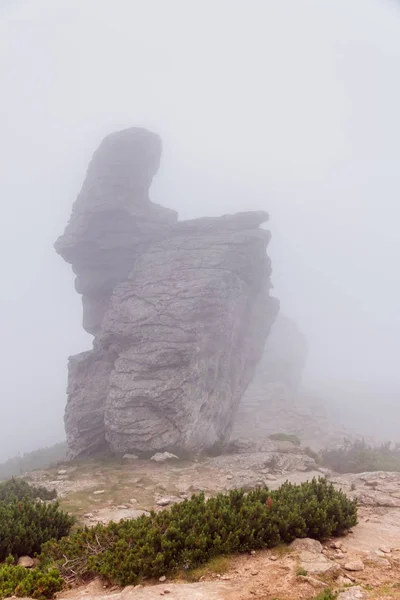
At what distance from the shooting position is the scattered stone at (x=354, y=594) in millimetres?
5838

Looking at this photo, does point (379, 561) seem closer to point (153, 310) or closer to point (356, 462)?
point (356, 462)

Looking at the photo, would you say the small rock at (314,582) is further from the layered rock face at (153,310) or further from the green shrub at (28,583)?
the layered rock face at (153,310)

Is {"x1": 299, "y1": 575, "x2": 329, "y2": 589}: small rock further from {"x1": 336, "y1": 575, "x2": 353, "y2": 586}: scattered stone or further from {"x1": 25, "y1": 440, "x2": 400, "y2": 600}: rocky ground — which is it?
{"x1": 336, "y1": 575, "x2": 353, "y2": 586}: scattered stone

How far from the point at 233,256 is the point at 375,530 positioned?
1163 inches

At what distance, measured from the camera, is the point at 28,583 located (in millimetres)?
6855

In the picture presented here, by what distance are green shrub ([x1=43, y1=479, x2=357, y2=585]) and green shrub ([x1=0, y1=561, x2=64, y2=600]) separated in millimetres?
827

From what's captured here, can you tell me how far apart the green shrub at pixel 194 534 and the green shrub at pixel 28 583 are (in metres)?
0.83

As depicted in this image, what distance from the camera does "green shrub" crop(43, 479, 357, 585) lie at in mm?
7570

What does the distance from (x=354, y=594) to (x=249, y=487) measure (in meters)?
11.6

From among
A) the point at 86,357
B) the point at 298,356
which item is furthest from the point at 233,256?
the point at 298,356

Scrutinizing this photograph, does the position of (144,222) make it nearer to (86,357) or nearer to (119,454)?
(86,357)

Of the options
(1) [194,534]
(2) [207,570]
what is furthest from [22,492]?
(2) [207,570]

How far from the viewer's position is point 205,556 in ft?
25.6

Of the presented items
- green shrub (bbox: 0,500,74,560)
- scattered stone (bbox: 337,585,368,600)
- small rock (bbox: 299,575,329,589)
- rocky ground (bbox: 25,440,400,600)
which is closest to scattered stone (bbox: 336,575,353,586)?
rocky ground (bbox: 25,440,400,600)
